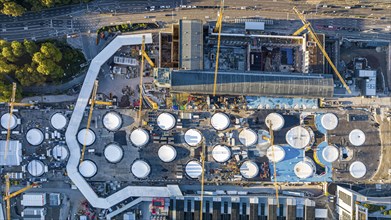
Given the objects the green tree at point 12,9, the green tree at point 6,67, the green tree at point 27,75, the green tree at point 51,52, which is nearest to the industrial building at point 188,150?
the green tree at point 51,52

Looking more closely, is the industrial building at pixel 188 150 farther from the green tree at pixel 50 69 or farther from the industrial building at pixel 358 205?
the green tree at pixel 50 69

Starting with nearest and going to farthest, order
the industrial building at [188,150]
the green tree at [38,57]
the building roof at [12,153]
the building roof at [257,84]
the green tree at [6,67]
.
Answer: the green tree at [6,67] → the green tree at [38,57] → the building roof at [257,84] → the industrial building at [188,150] → the building roof at [12,153]

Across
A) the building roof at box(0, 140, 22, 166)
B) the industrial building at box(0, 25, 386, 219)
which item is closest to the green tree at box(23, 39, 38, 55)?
the industrial building at box(0, 25, 386, 219)

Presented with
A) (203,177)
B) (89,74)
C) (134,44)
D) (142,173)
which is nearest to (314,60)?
(203,177)

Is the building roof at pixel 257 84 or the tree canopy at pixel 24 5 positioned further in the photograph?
the building roof at pixel 257 84

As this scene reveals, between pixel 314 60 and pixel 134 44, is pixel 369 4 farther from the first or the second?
pixel 134 44

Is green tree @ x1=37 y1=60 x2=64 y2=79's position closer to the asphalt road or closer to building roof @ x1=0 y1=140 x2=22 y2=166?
the asphalt road
